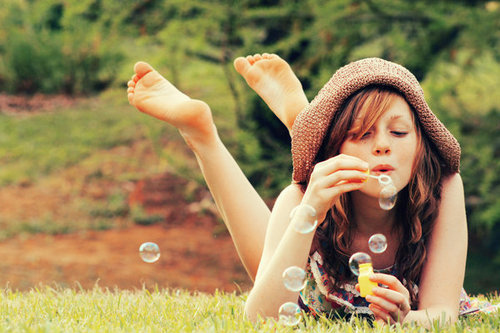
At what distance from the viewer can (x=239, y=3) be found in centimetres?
469

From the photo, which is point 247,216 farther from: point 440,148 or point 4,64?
point 4,64

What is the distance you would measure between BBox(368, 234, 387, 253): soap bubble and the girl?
0.14 m

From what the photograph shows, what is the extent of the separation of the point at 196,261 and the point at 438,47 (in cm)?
249

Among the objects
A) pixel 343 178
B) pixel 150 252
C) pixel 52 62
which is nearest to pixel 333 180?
pixel 343 178

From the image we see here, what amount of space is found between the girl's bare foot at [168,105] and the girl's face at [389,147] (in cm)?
87

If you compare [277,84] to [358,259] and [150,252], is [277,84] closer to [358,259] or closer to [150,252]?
[150,252]

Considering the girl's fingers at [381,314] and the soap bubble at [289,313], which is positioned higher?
the girl's fingers at [381,314]

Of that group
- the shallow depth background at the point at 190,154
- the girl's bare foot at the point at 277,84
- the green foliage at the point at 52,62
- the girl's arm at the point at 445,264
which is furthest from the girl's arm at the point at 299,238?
the green foliage at the point at 52,62

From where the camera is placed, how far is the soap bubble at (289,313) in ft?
6.91

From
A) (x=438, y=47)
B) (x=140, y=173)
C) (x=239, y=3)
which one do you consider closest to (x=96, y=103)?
(x=140, y=173)

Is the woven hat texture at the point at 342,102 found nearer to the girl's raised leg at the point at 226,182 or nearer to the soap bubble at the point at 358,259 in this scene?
the soap bubble at the point at 358,259

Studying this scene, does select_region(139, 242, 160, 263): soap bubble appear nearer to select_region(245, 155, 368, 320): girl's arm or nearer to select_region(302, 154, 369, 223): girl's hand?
select_region(245, 155, 368, 320): girl's arm

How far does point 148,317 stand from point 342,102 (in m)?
1.01

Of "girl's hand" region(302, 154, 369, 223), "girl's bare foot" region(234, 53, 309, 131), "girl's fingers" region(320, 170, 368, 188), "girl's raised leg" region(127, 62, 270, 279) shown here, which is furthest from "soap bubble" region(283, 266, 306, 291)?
"girl's bare foot" region(234, 53, 309, 131)
